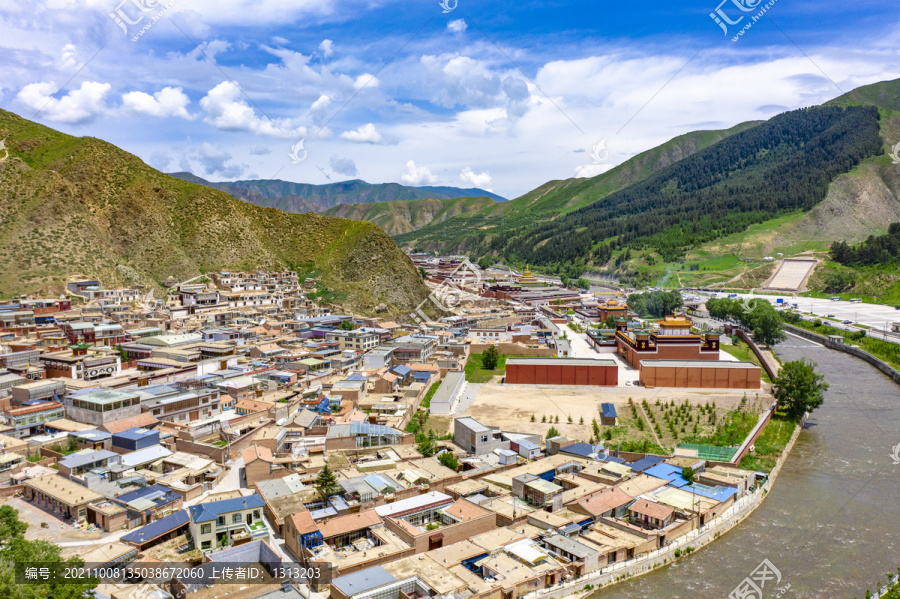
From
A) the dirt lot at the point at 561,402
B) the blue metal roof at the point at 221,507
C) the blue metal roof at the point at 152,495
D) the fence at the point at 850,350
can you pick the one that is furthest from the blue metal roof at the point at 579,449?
the fence at the point at 850,350

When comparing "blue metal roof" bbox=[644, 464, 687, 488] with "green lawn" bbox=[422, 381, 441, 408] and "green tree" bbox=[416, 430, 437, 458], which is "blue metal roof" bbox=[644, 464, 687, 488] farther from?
"green lawn" bbox=[422, 381, 441, 408]

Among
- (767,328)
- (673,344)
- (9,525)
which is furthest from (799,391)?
(9,525)

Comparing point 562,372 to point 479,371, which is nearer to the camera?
point 562,372

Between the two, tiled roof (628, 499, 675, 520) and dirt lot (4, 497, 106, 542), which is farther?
tiled roof (628, 499, 675, 520)

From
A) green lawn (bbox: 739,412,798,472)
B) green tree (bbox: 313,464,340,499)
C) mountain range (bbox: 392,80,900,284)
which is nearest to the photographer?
green tree (bbox: 313,464,340,499)

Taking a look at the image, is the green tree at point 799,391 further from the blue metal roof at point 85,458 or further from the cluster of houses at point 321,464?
the blue metal roof at point 85,458

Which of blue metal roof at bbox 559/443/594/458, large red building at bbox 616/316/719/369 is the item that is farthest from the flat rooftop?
blue metal roof at bbox 559/443/594/458

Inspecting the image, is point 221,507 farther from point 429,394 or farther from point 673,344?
point 673,344
